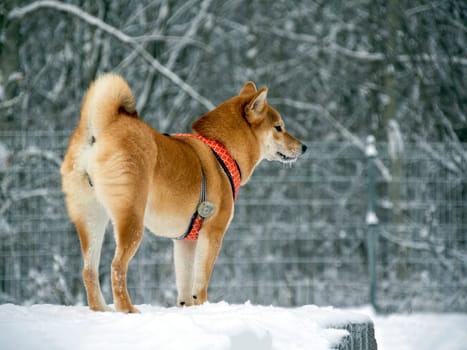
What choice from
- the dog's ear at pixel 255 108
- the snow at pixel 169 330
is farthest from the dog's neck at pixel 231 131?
the snow at pixel 169 330

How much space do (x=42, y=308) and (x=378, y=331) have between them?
3271 millimetres

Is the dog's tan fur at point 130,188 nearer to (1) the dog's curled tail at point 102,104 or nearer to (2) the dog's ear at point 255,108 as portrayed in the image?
(1) the dog's curled tail at point 102,104

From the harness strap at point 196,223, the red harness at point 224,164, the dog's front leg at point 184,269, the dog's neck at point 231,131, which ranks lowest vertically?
the dog's front leg at point 184,269

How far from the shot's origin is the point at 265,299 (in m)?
6.48

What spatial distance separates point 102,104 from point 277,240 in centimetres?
394

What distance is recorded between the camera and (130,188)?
9.51 ft

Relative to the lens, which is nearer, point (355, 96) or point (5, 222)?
point (5, 222)

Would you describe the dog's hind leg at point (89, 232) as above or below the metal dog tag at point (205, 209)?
below

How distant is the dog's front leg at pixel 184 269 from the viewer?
146 inches

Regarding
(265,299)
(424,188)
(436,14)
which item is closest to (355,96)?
(436,14)

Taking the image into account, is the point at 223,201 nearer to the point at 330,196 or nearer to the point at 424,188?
the point at 424,188

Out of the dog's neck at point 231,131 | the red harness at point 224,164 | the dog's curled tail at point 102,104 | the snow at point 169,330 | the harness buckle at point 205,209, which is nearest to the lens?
the snow at point 169,330

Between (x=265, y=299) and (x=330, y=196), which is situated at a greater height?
(x=330, y=196)

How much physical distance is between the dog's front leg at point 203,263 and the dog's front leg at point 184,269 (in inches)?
9.0
